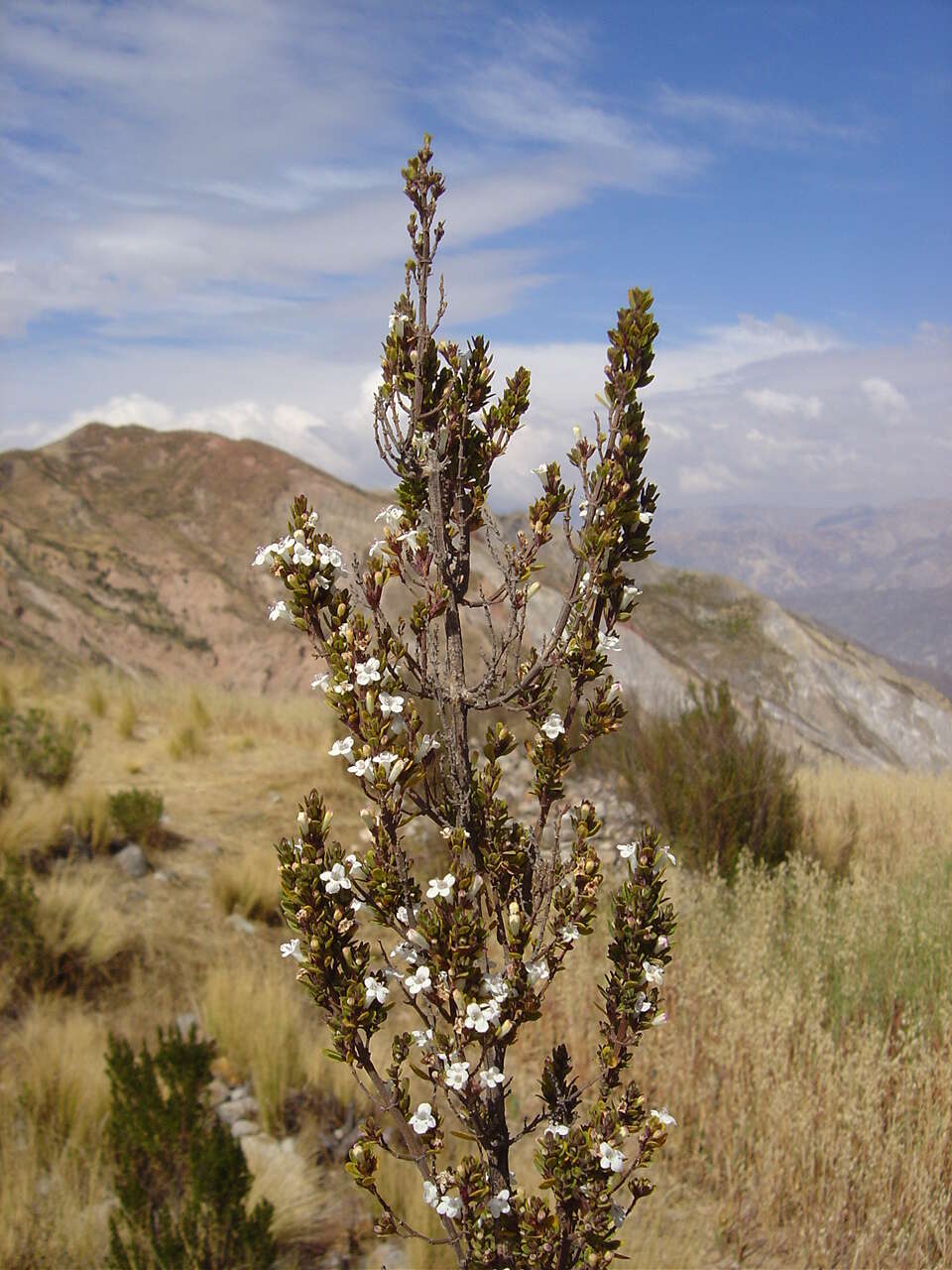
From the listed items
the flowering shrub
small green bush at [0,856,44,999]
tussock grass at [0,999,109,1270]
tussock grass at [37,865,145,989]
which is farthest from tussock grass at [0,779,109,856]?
the flowering shrub

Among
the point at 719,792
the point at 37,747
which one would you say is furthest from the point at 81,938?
the point at 719,792

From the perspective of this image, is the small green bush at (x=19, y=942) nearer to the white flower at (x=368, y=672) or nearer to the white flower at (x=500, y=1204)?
the white flower at (x=500, y=1204)

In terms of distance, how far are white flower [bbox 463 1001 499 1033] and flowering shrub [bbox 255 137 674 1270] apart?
0.05 metres

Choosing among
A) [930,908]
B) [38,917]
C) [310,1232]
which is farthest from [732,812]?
[38,917]

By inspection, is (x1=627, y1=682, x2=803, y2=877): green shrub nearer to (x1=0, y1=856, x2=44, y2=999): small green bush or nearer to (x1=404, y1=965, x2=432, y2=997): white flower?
(x1=0, y1=856, x2=44, y2=999): small green bush

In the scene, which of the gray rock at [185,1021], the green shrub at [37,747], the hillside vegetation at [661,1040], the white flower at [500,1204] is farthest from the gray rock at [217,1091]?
the green shrub at [37,747]

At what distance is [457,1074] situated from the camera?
64.5 inches

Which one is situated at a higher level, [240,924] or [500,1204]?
[500,1204]

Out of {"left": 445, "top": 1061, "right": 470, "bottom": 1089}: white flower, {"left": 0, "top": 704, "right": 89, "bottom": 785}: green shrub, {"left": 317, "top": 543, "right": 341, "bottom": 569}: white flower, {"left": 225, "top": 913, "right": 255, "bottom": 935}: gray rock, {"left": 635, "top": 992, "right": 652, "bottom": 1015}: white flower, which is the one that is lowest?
{"left": 225, "top": 913, "right": 255, "bottom": 935}: gray rock

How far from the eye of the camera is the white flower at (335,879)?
5.61ft

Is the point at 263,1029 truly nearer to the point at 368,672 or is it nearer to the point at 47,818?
the point at 47,818

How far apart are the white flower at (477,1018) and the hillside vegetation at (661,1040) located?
2.34 m

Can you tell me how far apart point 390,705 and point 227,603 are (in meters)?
14.6

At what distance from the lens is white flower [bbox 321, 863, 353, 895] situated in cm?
171
